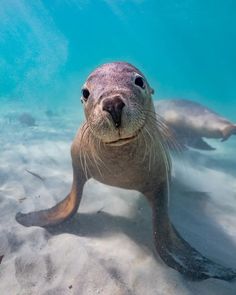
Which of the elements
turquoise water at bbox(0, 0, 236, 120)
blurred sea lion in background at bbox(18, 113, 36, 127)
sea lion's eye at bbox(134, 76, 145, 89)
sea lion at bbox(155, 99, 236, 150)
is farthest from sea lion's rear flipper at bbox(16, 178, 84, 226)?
turquoise water at bbox(0, 0, 236, 120)

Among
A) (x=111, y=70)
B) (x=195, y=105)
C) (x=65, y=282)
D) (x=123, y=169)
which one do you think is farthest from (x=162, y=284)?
(x=195, y=105)

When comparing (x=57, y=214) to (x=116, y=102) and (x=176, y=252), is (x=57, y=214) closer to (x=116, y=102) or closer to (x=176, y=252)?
(x=176, y=252)

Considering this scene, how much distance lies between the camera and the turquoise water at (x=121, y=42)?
61531mm

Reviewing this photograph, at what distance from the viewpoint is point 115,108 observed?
2.34 meters

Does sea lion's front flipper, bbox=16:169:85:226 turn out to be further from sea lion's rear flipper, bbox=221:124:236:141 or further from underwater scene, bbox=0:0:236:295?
sea lion's rear flipper, bbox=221:124:236:141

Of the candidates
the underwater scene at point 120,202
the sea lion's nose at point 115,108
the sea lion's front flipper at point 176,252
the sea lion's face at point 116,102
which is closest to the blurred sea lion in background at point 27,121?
the underwater scene at point 120,202

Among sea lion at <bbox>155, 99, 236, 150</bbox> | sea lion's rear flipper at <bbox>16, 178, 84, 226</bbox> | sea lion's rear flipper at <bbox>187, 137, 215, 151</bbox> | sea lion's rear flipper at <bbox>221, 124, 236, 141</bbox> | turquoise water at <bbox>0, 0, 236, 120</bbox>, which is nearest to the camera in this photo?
sea lion's rear flipper at <bbox>16, 178, 84, 226</bbox>

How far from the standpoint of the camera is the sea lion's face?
2.37 metres

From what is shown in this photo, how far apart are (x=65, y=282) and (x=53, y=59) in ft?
342

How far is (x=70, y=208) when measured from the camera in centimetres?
397

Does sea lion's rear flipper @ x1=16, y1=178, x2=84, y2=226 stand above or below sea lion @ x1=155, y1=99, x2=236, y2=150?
below

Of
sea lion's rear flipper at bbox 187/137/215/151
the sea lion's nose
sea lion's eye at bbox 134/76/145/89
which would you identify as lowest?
sea lion's rear flipper at bbox 187/137/215/151

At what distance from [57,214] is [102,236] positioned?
1.99ft

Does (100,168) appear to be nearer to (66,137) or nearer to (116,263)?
(116,263)
